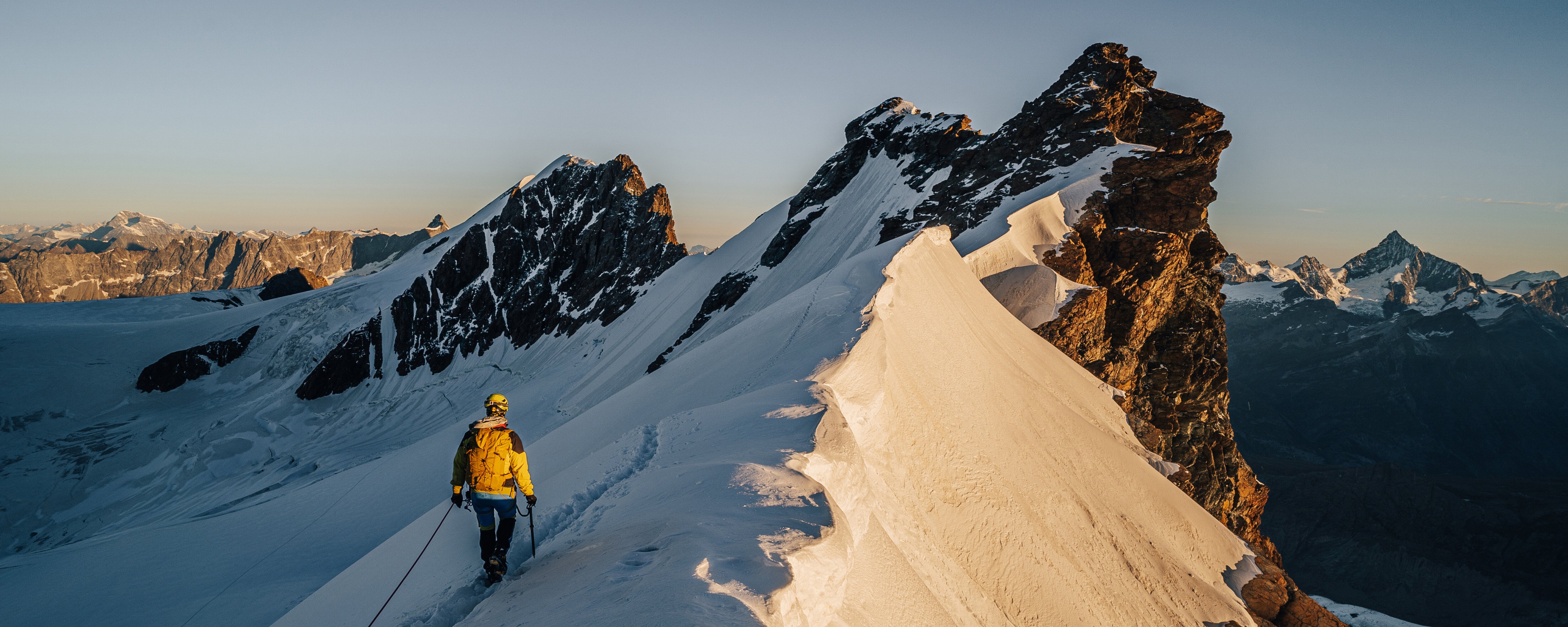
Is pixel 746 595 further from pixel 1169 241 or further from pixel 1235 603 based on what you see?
pixel 1169 241

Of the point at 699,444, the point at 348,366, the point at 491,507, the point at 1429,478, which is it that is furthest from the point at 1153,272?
the point at 1429,478

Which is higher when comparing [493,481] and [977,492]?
[493,481]

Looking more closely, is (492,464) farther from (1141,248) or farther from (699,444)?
(1141,248)

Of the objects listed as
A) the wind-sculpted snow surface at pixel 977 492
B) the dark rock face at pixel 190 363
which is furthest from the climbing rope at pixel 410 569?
the dark rock face at pixel 190 363

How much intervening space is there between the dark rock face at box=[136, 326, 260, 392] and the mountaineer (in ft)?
254

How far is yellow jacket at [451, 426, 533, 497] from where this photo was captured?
7.52m

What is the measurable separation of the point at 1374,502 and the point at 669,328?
128 meters

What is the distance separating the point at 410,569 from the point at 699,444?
4640mm

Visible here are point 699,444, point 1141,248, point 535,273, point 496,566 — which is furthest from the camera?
point 535,273

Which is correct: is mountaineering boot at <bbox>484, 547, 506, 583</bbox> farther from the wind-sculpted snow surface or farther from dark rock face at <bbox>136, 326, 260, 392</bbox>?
dark rock face at <bbox>136, 326, 260, 392</bbox>

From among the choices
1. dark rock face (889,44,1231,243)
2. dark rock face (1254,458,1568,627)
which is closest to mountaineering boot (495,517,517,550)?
dark rock face (889,44,1231,243)

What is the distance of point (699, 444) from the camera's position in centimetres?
940

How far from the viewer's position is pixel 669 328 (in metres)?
44.8

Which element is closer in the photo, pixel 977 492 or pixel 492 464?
pixel 492 464
